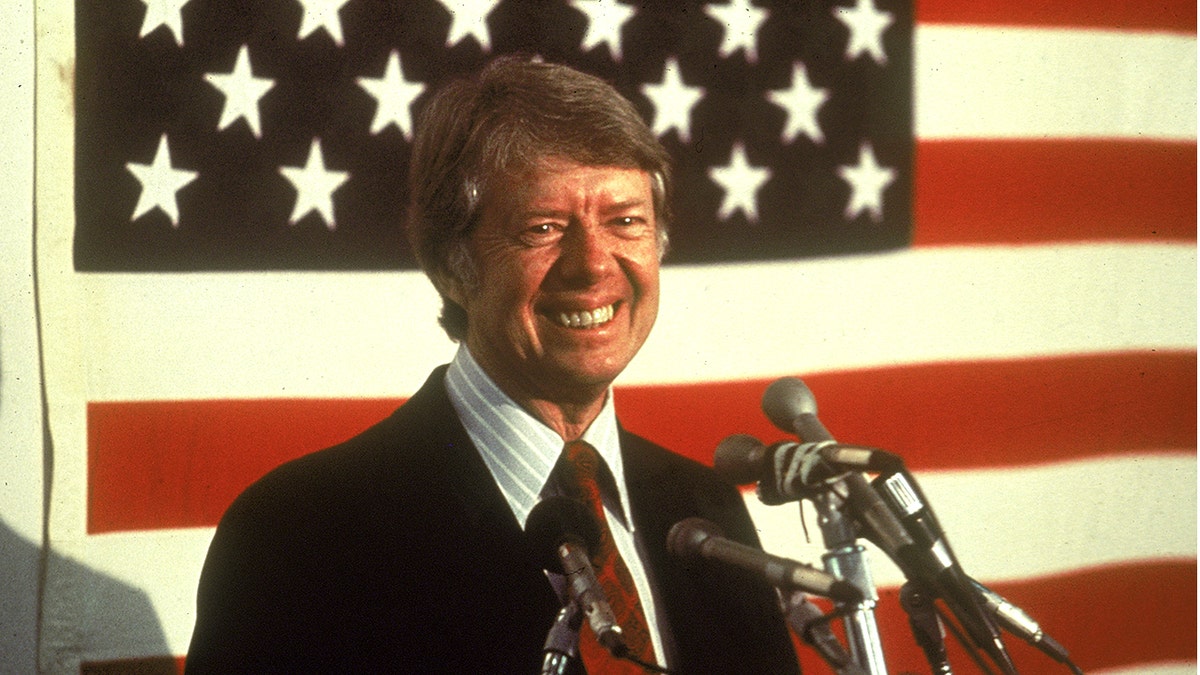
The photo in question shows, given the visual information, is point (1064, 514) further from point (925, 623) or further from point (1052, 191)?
point (925, 623)

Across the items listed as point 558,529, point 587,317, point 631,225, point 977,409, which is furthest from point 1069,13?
point 558,529

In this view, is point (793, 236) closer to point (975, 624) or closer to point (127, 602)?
point (975, 624)

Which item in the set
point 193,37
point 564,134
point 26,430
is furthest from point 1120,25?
point 26,430

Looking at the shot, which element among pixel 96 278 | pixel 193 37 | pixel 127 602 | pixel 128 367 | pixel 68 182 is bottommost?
pixel 127 602

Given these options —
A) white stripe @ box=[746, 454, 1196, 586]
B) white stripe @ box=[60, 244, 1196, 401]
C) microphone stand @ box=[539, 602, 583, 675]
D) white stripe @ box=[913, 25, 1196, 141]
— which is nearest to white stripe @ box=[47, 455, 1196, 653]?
white stripe @ box=[746, 454, 1196, 586]

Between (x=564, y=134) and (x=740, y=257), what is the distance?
0.40m

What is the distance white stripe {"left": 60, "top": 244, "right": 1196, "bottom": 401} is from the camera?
158cm

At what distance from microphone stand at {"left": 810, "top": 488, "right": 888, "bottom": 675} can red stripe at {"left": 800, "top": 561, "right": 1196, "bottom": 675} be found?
879 mm

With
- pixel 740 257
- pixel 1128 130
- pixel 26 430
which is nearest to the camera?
pixel 26 430

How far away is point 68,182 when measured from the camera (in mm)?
1553

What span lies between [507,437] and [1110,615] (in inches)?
44.4

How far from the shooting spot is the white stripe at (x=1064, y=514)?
202 centimetres

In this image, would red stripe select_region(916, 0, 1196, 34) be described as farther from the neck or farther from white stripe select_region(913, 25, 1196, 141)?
the neck

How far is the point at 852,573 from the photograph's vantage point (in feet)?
4.02
